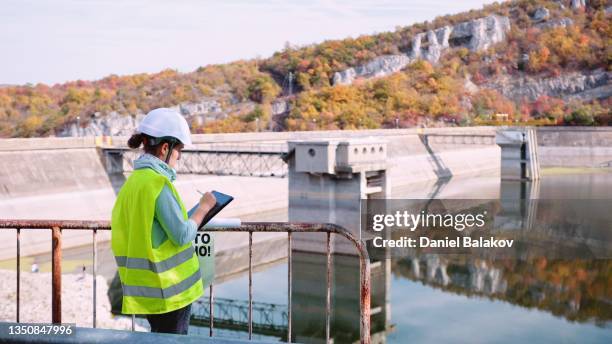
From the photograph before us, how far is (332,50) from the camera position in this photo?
100m

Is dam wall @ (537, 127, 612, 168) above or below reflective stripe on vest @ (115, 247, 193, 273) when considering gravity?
below

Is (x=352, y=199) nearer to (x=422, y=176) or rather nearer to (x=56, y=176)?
(x=56, y=176)

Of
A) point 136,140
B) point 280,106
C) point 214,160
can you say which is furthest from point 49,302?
point 280,106

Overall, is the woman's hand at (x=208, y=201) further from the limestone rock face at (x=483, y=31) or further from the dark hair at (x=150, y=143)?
the limestone rock face at (x=483, y=31)

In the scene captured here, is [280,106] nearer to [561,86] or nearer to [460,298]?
[561,86]

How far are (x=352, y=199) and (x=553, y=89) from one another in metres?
72.3

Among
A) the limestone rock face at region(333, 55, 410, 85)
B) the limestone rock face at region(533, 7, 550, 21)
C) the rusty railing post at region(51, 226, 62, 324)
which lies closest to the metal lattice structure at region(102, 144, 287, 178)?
the rusty railing post at region(51, 226, 62, 324)

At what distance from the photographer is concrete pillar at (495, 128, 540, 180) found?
60.2m

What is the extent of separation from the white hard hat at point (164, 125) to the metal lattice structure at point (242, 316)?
16.1 m

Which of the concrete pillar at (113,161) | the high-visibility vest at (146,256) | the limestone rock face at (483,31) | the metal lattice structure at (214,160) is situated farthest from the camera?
the limestone rock face at (483,31)

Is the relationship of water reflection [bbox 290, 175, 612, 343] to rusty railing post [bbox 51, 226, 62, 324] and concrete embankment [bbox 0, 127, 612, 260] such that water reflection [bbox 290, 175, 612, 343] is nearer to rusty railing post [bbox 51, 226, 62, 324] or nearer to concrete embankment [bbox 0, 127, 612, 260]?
concrete embankment [bbox 0, 127, 612, 260]

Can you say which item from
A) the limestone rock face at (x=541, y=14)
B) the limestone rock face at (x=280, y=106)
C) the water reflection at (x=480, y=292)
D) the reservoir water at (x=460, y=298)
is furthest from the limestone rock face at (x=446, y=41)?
the reservoir water at (x=460, y=298)

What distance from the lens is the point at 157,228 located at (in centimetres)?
429

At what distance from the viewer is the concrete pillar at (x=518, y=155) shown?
60.2m
